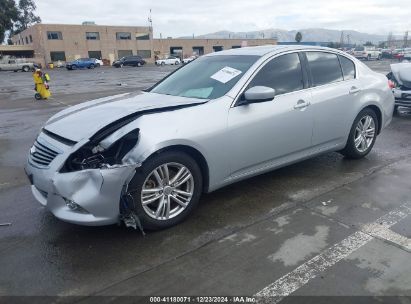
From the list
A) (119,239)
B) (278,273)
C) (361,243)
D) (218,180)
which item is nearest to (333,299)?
(278,273)

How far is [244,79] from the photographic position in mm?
4105

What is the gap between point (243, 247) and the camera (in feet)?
10.8

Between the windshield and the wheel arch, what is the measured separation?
0.69 meters

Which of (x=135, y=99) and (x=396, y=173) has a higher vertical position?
(x=135, y=99)

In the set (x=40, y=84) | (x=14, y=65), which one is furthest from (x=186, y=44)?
(x=40, y=84)

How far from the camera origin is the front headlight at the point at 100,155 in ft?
10.7

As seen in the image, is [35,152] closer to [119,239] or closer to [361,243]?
[119,239]

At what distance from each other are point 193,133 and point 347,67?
292 cm

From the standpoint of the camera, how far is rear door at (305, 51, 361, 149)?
4738 millimetres

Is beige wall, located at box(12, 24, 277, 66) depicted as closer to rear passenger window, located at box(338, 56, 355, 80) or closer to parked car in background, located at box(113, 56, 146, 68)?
parked car in background, located at box(113, 56, 146, 68)

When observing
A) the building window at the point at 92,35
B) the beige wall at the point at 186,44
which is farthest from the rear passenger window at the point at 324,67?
the beige wall at the point at 186,44

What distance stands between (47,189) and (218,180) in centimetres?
163

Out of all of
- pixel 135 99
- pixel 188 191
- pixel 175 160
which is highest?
pixel 135 99

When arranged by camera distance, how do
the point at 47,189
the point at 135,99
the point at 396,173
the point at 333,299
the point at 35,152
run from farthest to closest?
1. the point at 396,173
2. the point at 135,99
3. the point at 35,152
4. the point at 47,189
5. the point at 333,299
